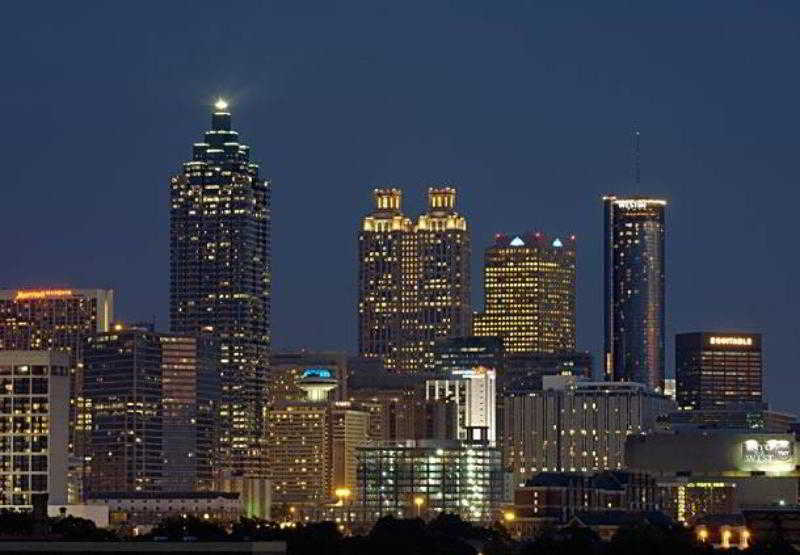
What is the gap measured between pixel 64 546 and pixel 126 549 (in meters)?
5.04

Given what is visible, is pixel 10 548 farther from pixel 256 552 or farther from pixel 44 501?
pixel 44 501

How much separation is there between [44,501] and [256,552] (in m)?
55.7

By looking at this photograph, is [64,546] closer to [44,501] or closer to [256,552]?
[256,552]

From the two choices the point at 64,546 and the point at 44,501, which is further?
the point at 44,501

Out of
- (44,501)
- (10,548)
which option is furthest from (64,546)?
(44,501)

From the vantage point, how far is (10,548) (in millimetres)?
129625

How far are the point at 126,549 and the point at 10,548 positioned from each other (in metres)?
5.85

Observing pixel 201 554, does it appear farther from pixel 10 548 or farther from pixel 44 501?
pixel 44 501

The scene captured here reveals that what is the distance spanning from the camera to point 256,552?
128m

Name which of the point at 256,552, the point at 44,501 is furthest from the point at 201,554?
the point at 44,501

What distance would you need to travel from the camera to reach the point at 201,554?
426 feet

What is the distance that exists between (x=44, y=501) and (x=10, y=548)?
52.4m

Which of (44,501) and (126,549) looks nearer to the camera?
(126,549)

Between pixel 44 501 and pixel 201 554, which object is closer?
pixel 201 554
